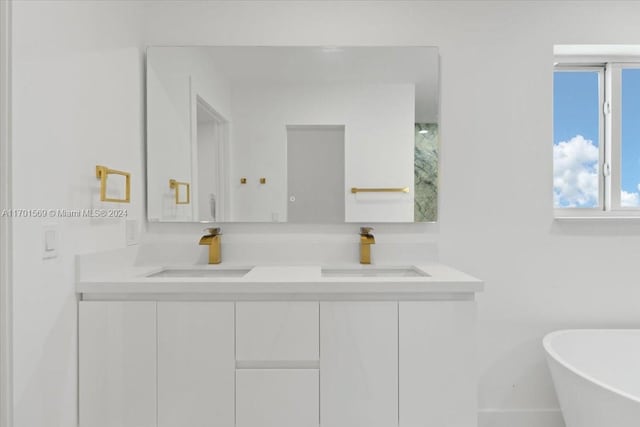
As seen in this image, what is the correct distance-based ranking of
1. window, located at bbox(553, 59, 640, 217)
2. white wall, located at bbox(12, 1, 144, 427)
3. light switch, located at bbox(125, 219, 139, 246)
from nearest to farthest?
white wall, located at bbox(12, 1, 144, 427) < light switch, located at bbox(125, 219, 139, 246) < window, located at bbox(553, 59, 640, 217)

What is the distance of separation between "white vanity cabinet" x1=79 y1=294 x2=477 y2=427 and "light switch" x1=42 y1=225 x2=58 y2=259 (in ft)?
0.92

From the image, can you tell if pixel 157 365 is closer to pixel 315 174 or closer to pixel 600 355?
pixel 315 174

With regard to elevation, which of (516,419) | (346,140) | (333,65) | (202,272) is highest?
(333,65)

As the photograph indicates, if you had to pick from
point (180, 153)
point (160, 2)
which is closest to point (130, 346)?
point (180, 153)

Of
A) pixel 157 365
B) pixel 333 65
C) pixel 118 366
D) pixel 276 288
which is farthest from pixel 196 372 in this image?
pixel 333 65

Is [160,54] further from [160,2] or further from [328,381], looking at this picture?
[328,381]

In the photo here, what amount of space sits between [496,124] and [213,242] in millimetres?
1534

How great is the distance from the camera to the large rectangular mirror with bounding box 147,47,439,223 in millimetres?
2037

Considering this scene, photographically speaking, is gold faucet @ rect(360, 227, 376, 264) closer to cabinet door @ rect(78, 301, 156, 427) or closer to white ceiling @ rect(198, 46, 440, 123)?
white ceiling @ rect(198, 46, 440, 123)

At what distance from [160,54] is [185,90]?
0.21 m

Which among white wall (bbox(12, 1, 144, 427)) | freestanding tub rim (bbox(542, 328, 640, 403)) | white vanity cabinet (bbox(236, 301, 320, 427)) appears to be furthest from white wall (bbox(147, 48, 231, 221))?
freestanding tub rim (bbox(542, 328, 640, 403))

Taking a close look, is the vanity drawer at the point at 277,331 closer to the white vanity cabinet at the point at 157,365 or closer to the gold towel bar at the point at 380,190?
the white vanity cabinet at the point at 157,365

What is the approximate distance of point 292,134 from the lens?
204 cm

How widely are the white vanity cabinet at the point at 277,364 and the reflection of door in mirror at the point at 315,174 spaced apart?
640 mm
